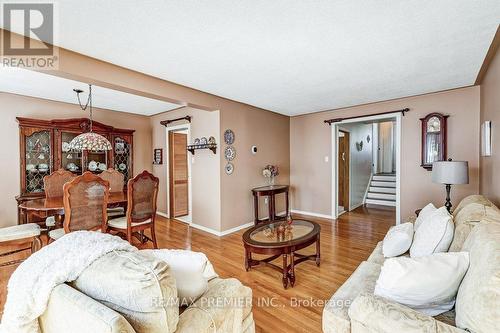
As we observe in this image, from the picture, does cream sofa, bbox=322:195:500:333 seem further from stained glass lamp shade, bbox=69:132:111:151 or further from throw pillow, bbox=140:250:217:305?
stained glass lamp shade, bbox=69:132:111:151

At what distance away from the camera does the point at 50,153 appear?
4082 mm

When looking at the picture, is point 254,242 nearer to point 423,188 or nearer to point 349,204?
point 423,188

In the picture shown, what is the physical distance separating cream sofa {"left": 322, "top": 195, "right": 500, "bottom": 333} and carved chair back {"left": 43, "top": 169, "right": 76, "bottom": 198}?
12.9ft

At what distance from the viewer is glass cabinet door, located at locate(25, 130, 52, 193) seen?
390 cm

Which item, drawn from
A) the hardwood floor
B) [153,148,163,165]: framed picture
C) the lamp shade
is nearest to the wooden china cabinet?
[153,148,163,165]: framed picture

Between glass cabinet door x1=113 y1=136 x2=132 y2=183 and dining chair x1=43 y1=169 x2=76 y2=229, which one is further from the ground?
glass cabinet door x1=113 y1=136 x2=132 y2=183

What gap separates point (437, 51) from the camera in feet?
7.48

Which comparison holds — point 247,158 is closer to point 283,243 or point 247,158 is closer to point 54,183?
point 283,243

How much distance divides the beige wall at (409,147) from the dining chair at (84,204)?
3.90 metres

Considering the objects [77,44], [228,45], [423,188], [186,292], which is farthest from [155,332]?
[423,188]

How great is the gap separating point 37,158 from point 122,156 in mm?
1344

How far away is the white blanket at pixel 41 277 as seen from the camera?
0.99 meters

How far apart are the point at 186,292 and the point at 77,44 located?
2275 millimetres

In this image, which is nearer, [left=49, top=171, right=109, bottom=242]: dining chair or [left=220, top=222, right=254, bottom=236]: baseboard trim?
[left=49, top=171, right=109, bottom=242]: dining chair
